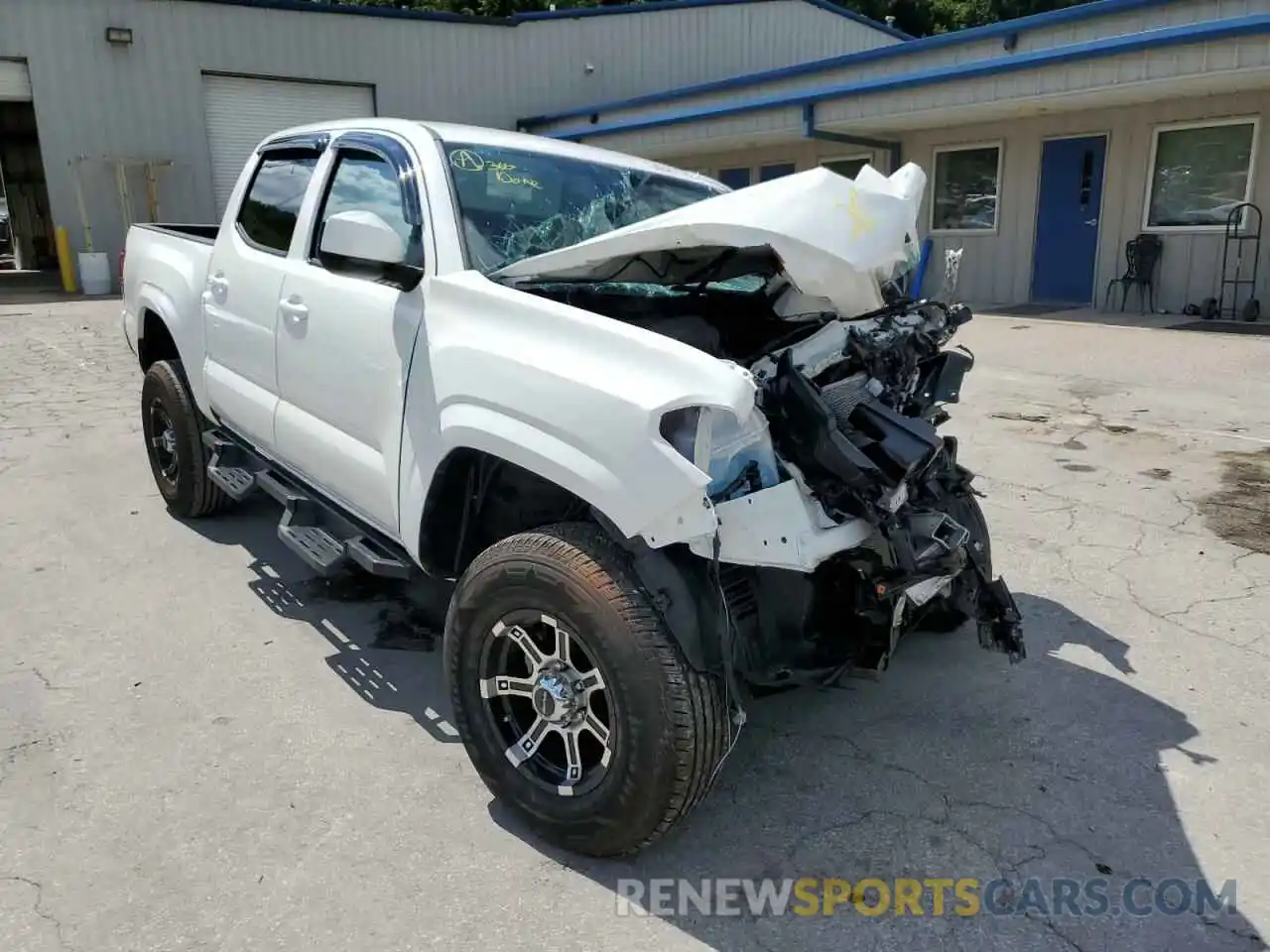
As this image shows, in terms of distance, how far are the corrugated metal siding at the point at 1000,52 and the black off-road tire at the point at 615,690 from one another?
1162cm

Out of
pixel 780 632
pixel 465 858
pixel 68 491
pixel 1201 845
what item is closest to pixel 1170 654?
pixel 1201 845

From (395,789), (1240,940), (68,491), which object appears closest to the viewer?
(1240,940)

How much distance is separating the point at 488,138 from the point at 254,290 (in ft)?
4.26

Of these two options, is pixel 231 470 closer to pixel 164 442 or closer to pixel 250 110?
pixel 164 442

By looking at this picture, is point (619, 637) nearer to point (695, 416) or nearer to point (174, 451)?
point (695, 416)

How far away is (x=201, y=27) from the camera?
20.2 m

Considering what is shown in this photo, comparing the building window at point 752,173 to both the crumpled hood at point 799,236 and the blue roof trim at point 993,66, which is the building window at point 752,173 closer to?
the blue roof trim at point 993,66

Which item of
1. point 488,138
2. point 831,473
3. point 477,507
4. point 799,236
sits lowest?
point 477,507

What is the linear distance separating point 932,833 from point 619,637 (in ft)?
3.86

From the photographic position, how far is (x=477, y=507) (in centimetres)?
309

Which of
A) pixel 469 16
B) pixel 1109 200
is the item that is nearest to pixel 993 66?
pixel 1109 200

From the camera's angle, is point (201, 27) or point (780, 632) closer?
point (780, 632)

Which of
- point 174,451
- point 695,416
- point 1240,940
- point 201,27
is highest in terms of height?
point 201,27

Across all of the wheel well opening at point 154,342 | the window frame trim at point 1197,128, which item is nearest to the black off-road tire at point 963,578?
the wheel well opening at point 154,342
